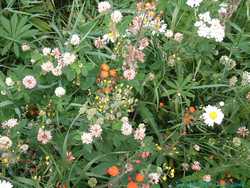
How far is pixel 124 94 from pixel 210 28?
0.52 m

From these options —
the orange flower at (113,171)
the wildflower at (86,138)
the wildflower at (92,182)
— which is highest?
the wildflower at (86,138)

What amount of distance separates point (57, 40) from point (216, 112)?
2.61ft

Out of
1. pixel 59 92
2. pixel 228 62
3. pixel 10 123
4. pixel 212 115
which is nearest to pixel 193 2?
pixel 228 62

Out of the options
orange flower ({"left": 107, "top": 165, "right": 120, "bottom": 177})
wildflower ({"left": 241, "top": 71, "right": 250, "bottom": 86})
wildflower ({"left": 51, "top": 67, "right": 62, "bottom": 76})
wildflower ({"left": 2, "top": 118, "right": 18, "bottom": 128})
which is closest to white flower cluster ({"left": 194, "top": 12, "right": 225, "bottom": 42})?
wildflower ({"left": 241, "top": 71, "right": 250, "bottom": 86})

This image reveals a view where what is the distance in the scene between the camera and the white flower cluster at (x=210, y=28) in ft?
7.33

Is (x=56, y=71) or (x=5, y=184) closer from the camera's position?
(x=5, y=184)

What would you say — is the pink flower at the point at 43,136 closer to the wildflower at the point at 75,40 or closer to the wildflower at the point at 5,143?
the wildflower at the point at 5,143

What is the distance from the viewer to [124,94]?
6.73 feet

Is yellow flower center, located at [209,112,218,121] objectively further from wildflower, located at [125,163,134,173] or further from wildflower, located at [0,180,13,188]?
wildflower, located at [0,180,13,188]

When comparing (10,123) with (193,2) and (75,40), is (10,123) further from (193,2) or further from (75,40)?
(193,2)

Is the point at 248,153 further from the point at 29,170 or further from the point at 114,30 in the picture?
the point at 29,170

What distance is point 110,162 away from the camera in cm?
199

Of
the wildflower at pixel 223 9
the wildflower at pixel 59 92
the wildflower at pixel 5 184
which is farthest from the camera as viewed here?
the wildflower at pixel 223 9

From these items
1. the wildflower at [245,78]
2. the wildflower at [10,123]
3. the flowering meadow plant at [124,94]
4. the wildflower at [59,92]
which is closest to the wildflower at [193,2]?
the flowering meadow plant at [124,94]
